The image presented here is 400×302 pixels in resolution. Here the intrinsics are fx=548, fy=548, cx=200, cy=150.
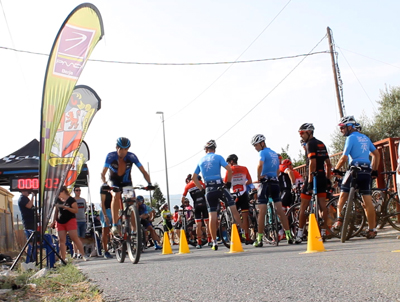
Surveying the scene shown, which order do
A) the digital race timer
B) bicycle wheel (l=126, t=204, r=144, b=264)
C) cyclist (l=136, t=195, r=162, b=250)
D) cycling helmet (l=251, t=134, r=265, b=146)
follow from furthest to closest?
the digital race timer
cyclist (l=136, t=195, r=162, b=250)
cycling helmet (l=251, t=134, r=265, b=146)
bicycle wheel (l=126, t=204, r=144, b=264)

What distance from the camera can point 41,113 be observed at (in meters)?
8.68

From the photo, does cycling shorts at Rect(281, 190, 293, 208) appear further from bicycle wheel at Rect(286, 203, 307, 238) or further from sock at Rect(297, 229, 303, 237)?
sock at Rect(297, 229, 303, 237)

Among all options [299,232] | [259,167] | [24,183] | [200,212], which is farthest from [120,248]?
[24,183]

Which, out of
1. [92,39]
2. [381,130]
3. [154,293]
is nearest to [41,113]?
[92,39]

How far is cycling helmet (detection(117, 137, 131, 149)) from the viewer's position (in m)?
8.54

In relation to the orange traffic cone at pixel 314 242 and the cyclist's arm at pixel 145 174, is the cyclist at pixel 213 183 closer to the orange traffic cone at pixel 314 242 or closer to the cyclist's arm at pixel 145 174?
the cyclist's arm at pixel 145 174

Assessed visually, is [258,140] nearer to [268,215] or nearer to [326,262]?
[268,215]

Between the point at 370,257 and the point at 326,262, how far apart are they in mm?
547

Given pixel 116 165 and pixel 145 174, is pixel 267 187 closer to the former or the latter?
pixel 145 174

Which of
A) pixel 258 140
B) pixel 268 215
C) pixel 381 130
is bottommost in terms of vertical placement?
pixel 268 215

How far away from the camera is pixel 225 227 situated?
10391mm

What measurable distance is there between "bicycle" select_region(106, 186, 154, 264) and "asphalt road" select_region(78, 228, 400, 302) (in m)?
0.93

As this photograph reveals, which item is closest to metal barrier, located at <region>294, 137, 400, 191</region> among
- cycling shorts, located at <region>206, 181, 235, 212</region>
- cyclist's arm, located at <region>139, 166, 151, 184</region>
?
cycling shorts, located at <region>206, 181, 235, 212</region>

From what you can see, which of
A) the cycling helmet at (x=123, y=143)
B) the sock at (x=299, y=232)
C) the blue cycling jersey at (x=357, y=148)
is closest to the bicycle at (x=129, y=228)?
the cycling helmet at (x=123, y=143)
